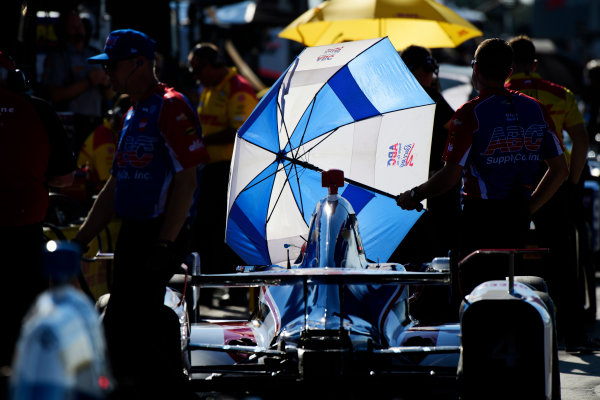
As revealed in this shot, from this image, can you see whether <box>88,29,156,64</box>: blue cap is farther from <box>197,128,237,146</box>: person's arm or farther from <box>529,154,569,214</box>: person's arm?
<box>197,128,237,146</box>: person's arm

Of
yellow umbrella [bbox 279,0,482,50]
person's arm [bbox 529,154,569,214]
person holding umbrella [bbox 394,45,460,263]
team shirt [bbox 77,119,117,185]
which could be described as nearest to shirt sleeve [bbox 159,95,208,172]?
person's arm [bbox 529,154,569,214]

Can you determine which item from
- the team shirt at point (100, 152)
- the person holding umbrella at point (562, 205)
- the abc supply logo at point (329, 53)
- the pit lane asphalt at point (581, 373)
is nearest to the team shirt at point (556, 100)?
the person holding umbrella at point (562, 205)

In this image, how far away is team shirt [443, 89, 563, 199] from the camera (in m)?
5.94

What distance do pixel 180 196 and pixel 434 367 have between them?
1.60m

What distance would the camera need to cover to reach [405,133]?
7.43m

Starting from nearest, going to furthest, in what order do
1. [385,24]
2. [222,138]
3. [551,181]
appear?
1. [551,181]
2. [222,138]
3. [385,24]

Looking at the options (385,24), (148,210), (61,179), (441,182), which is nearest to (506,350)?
(441,182)

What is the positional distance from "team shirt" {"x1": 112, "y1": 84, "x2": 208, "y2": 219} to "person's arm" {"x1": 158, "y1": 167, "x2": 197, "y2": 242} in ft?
0.14

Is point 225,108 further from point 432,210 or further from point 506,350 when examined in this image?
point 506,350

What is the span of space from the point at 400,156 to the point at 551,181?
4.84 feet

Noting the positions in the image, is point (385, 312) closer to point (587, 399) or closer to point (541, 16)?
point (587, 399)

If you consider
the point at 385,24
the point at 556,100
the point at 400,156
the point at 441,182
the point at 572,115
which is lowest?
the point at 441,182

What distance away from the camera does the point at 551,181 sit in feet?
20.2

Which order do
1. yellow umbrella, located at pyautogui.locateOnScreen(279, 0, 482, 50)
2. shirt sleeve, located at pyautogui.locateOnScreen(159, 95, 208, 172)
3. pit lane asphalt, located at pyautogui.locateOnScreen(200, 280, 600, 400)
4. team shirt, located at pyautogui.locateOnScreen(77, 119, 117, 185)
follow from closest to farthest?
shirt sleeve, located at pyautogui.locateOnScreen(159, 95, 208, 172) < pit lane asphalt, located at pyautogui.locateOnScreen(200, 280, 600, 400) < team shirt, located at pyautogui.locateOnScreen(77, 119, 117, 185) < yellow umbrella, located at pyautogui.locateOnScreen(279, 0, 482, 50)
